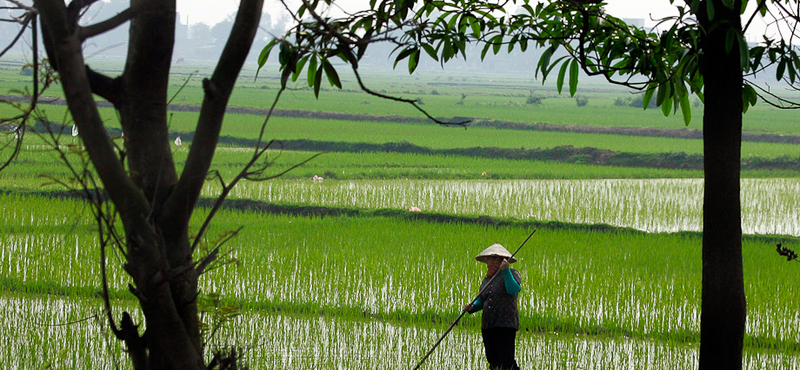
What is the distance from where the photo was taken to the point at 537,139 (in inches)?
619

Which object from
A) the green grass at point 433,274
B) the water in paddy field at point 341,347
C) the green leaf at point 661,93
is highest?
the green leaf at point 661,93

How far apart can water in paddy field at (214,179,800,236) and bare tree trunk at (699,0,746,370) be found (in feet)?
16.6

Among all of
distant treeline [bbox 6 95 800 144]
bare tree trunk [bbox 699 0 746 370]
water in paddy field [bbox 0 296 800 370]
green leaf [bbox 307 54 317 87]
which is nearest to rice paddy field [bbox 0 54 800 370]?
water in paddy field [bbox 0 296 800 370]

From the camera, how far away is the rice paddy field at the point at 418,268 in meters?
4.05

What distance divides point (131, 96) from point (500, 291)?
210 centimetres

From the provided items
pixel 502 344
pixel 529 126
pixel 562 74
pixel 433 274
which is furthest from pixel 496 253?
pixel 529 126

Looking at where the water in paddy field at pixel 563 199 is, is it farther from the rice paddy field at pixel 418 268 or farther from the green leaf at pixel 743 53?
the green leaf at pixel 743 53

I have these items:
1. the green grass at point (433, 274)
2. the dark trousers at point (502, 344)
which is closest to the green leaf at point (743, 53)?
the dark trousers at point (502, 344)

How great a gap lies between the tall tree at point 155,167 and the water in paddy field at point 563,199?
659 cm

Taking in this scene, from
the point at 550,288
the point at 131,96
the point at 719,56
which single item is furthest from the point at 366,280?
the point at 131,96

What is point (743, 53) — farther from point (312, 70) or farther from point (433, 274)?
point (433, 274)

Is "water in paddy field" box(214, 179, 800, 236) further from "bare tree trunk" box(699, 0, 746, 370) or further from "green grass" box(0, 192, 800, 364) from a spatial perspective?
"bare tree trunk" box(699, 0, 746, 370)

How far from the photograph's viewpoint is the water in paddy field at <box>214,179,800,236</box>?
8.38m

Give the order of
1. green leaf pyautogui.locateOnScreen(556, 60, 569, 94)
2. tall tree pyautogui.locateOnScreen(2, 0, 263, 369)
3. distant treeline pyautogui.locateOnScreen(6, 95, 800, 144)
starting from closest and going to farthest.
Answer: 1. tall tree pyautogui.locateOnScreen(2, 0, 263, 369)
2. green leaf pyautogui.locateOnScreen(556, 60, 569, 94)
3. distant treeline pyautogui.locateOnScreen(6, 95, 800, 144)
